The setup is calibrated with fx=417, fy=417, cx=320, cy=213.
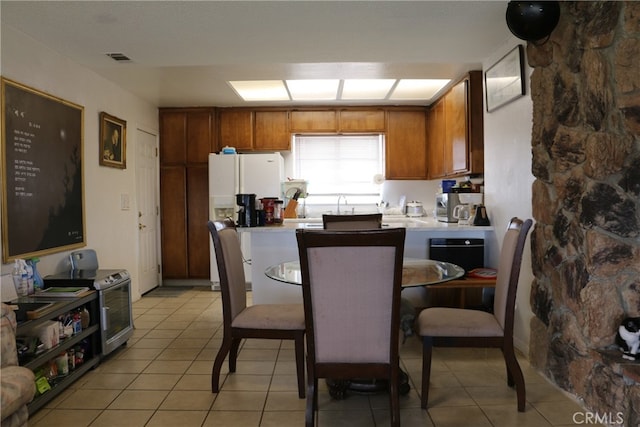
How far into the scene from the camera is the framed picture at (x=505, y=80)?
111 inches

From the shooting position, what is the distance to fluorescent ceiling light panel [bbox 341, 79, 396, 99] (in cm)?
438

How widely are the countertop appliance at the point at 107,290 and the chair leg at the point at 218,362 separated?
98 centimetres

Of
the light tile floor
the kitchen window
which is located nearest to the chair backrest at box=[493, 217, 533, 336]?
the light tile floor

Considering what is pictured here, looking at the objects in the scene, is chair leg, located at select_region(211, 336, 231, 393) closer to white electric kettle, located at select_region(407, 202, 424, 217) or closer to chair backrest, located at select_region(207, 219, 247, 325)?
chair backrest, located at select_region(207, 219, 247, 325)

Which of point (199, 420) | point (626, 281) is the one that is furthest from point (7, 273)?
point (626, 281)

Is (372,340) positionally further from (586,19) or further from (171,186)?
(171,186)

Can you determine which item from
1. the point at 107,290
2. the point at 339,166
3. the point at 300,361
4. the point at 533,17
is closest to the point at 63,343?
the point at 107,290

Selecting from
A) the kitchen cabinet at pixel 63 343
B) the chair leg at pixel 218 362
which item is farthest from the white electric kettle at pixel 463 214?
the kitchen cabinet at pixel 63 343

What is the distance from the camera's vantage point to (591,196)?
2.10 metres

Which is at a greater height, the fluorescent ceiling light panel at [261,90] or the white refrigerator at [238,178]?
the fluorescent ceiling light panel at [261,90]

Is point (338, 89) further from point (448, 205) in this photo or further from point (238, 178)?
point (448, 205)

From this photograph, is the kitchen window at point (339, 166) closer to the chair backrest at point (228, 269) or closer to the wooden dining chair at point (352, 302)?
the chair backrest at point (228, 269)

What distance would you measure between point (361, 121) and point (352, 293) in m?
4.06

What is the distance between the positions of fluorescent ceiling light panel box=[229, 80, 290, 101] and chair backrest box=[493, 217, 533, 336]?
295 centimetres
